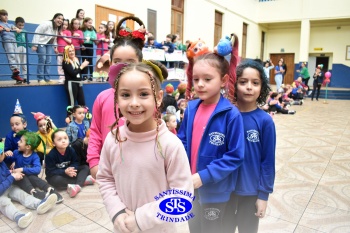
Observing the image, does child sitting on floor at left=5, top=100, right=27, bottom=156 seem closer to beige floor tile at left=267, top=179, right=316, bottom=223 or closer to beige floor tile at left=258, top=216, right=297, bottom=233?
beige floor tile at left=258, top=216, right=297, bottom=233

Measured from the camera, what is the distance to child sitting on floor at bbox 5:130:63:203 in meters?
2.96

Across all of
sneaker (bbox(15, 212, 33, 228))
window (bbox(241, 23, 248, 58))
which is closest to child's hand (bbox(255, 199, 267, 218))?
sneaker (bbox(15, 212, 33, 228))

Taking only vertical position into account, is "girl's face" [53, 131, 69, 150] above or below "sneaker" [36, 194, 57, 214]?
above

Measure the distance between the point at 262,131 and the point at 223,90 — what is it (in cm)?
30

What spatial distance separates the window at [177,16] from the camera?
11531 mm

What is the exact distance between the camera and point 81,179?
3.31 metres

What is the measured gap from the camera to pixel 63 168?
3.34 m

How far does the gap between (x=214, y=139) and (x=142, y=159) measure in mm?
438

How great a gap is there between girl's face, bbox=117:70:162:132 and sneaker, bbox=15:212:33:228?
194 centimetres

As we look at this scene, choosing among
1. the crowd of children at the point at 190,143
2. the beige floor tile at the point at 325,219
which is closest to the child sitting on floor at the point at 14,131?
the crowd of children at the point at 190,143

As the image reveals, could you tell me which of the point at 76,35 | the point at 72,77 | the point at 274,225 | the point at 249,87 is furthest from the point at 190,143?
the point at 76,35

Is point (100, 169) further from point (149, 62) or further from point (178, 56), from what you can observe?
point (178, 56)

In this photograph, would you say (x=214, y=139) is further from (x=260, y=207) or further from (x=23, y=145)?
(x=23, y=145)

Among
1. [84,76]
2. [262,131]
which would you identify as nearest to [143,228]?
[262,131]
